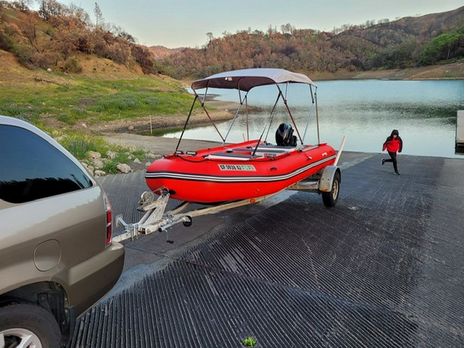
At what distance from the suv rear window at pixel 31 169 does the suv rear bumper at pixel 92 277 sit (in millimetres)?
498

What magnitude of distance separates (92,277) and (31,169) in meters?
0.80

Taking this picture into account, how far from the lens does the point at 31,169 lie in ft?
8.12

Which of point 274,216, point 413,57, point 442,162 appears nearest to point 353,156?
point 442,162

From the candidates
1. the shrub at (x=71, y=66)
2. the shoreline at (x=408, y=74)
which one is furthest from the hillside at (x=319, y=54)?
the shrub at (x=71, y=66)

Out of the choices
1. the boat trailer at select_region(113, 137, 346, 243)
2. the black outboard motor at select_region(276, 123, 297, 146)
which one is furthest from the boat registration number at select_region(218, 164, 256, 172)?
the black outboard motor at select_region(276, 123, 297, 146)

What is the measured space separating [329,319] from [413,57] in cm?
14166

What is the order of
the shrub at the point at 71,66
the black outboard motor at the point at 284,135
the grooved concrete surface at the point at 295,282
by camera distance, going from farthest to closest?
the shrub at the point at 71,66
the black outboard motor at the point at 284,135
the grooved concrete surface at the point at 295,282

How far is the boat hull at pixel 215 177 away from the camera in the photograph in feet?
17.3

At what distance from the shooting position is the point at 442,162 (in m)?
12.7

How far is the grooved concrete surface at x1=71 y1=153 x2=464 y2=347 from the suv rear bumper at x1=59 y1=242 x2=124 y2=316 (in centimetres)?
66

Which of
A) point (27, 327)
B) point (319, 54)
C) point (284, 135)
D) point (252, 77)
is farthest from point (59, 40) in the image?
point (319, 54)

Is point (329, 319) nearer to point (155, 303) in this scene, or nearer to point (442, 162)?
point (155, 303)

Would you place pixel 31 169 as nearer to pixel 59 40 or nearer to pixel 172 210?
pixel 172 210

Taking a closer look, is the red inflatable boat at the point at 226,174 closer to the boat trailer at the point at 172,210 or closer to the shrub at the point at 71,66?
the boat trailer at the point at 172,210
